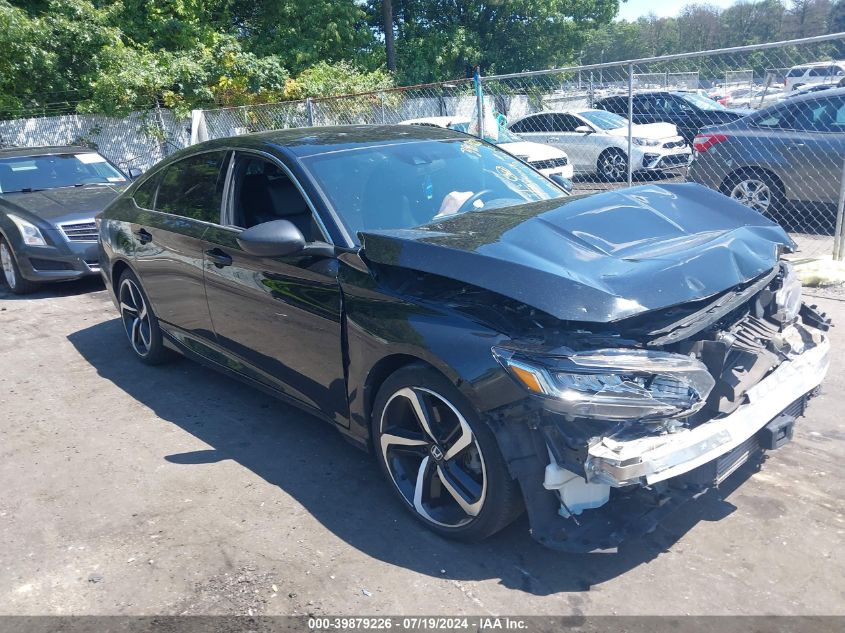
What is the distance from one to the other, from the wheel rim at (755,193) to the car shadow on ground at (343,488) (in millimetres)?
5750

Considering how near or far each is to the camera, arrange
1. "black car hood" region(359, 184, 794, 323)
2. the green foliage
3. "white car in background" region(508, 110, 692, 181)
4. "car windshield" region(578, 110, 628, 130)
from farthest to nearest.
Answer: the green foliage
"car windshield" region(578, 110, 628, 130)
"white car in background" region(508, 110, 692, 181)
"black car hood" region(359, 184, 794, 323)

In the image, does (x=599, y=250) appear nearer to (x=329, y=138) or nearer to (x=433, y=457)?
(x=433, y=457)

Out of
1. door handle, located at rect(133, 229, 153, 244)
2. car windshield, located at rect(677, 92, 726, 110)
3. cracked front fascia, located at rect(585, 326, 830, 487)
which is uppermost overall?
car windshield, located at rect(677, 92, 726, 110)

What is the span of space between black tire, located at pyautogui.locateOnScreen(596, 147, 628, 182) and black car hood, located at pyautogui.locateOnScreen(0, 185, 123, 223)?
8.30 metres

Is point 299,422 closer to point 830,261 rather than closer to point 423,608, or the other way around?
point 423,608

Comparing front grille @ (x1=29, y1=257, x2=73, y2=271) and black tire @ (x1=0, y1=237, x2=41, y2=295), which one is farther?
black tire @ (x1=0, y1=237, x2=41, y2=295)

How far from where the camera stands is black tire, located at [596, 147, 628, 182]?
532 inches

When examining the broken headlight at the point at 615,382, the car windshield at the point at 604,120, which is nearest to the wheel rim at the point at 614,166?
the car windshield at the point at 604,120

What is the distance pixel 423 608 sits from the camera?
2.98 meters

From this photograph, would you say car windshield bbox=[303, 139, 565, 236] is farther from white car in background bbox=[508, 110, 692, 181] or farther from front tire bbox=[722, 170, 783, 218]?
white car in background bbox=[508, 110, 692, 181]

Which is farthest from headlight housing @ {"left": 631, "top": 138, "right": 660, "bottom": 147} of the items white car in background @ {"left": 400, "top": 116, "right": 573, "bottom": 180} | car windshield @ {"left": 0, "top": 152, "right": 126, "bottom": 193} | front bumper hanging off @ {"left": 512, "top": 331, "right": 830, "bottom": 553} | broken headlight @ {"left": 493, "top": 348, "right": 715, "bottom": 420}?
broken headlight @ {"left": 493, "top": 348, "right": 715, "bottom": 420}

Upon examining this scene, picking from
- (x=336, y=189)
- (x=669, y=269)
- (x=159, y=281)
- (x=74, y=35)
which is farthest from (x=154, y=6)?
(x=669, y=269)

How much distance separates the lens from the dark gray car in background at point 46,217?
27.4 feet

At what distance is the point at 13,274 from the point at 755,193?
8.49 metres
